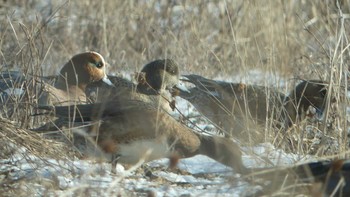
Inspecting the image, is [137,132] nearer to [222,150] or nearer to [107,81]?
[222,150]

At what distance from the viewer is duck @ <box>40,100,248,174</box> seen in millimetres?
5133

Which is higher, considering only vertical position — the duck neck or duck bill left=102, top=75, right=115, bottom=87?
the duck neck

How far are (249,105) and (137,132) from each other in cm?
179

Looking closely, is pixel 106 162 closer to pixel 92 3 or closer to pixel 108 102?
pixel 108 102

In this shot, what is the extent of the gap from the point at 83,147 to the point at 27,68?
840 mm

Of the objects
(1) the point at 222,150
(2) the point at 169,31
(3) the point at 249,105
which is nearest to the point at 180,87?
(3) the point at 249,105

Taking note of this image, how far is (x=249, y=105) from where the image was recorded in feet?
22.4

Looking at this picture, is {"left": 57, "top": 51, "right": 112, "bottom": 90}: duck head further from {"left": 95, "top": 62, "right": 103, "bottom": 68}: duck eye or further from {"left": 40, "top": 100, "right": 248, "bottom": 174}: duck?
{"left": 40, "top": 100, "right": 248, "bottom": 174}: duck

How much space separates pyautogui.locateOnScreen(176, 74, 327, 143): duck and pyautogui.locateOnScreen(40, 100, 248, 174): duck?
0.18m

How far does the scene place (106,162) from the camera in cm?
523

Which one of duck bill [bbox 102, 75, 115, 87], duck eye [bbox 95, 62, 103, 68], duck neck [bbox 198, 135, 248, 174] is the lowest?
duck bill [bbox 102, 75, 115, 87]

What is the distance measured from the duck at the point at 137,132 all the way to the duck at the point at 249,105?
0.60ft

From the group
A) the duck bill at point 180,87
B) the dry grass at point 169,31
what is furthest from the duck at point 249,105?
the dry grass at point 169,31

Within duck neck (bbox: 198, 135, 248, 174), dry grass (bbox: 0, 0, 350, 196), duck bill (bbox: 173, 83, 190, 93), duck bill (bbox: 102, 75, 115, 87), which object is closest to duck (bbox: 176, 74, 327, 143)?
duck bill (bbox: 173, 83, 190, 93)
